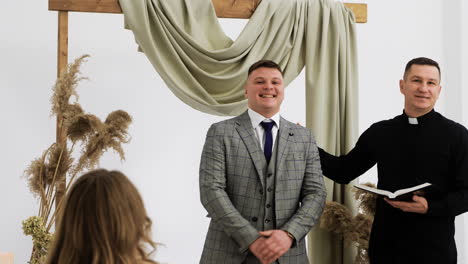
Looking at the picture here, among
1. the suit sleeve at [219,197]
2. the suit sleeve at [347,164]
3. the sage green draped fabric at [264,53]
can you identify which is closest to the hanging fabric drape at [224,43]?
the sage green draped fabric at [264,53]

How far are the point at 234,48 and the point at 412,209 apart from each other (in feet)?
5.22

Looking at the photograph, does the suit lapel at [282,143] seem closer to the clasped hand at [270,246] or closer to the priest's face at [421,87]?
the clasped hand at [270,246]

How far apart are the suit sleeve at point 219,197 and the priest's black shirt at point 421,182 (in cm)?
84

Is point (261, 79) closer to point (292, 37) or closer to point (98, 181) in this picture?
point (292, 37)

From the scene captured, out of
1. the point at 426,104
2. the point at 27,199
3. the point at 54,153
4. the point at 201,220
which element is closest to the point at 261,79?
the point at 426,104

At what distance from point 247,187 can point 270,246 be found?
0.33 m

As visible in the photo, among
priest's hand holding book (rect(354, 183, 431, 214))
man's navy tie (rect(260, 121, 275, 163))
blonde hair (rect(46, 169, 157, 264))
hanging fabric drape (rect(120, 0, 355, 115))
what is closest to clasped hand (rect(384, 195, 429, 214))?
priest's hand holding book (rect(354, 183, 431, 214))

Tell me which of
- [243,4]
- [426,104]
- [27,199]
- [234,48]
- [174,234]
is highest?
[243,4]

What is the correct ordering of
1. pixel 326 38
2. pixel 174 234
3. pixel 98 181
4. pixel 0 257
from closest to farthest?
pixel 98 181, pixel 0 257, pixel 326 38, pixel 174 234

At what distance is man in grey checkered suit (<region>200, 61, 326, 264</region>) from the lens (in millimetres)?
2914

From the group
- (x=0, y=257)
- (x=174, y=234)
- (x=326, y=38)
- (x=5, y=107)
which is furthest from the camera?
(x=174, y=234)

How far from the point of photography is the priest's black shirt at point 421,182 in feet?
10.3

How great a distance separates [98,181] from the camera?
163 centimetres

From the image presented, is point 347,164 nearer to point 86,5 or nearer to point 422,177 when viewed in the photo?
point 422,177
